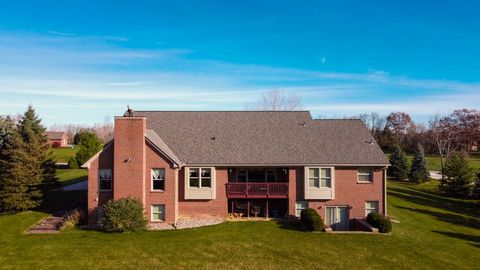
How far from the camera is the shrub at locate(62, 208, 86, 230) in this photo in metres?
26.5

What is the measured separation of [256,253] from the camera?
21.4 metres

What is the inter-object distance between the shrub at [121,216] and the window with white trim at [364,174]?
17154mm

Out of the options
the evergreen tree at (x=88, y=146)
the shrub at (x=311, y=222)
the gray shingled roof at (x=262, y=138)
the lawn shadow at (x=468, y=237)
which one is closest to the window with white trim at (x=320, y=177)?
the gray shingled roof at (x=262, y=138)

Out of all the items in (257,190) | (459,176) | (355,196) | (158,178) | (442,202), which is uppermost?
(158,178)

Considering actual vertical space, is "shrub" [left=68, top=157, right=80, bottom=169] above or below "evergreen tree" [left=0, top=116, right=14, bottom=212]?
below

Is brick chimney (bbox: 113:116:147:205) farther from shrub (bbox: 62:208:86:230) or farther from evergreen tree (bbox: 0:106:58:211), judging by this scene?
evergreen tree (bbox: 0:106:58:211)

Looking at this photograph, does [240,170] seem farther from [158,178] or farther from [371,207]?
[371,207]

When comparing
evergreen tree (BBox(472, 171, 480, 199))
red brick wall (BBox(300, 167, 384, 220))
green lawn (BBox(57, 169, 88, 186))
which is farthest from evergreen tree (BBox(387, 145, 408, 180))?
green lawn (BBox(57, 169, 88, 186))

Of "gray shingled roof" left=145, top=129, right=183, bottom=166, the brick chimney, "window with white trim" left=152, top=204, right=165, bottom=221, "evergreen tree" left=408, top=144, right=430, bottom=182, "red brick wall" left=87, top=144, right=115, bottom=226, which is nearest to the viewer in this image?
the brick chimney

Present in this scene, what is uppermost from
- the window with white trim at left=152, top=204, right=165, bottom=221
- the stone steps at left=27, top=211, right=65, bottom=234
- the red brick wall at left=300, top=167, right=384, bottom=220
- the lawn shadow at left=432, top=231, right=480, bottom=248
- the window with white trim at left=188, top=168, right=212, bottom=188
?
the window with white trim at left=188, top=168, right=212, bottom=188

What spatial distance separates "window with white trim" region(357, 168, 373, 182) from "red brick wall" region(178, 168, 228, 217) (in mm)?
10693

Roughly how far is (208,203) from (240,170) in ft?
12.8

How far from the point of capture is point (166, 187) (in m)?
27.9

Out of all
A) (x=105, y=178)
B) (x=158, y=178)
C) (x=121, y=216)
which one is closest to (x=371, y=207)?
(x=158, y=178)
